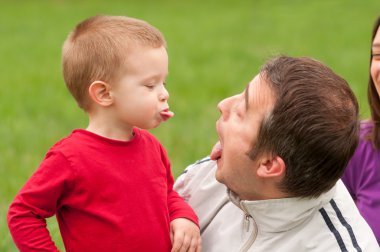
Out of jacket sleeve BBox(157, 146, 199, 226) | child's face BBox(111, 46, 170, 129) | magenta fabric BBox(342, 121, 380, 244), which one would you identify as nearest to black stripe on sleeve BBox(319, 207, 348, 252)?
jacket sleeve BBox(157, 146, 199, 226)

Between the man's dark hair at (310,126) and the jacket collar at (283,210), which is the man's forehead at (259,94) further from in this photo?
the jacket collar at (283,210)

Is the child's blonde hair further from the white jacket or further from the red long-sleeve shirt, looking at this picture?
the white jacket

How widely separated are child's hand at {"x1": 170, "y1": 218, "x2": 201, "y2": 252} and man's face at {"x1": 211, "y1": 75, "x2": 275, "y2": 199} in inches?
8.7

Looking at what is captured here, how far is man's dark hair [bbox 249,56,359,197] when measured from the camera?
7.96 ft

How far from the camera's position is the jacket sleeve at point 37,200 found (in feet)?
8.02

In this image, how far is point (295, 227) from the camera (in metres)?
2.56

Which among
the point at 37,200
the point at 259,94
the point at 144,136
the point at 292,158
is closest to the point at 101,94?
the point at 144,136

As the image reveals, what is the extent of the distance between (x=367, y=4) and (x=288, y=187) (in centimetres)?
1502

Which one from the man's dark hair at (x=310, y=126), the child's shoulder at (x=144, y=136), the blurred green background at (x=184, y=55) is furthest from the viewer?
the blurred green background at (x=184, y=55)

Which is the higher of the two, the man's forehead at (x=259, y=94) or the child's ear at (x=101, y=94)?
the child's ear at (x=101, y=94)

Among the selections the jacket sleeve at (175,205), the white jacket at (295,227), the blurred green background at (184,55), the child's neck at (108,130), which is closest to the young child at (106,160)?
the child's neck at (108,130)

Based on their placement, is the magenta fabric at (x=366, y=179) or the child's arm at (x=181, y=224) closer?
the child's arm at (x=181, y=224)

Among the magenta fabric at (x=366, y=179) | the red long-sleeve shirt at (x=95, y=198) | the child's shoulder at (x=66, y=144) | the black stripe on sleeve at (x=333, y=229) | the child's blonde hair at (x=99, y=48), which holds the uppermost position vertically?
the child's blonde hair at (x=99, y=48)

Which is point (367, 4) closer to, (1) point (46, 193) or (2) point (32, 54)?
(2) point (32, 54)
